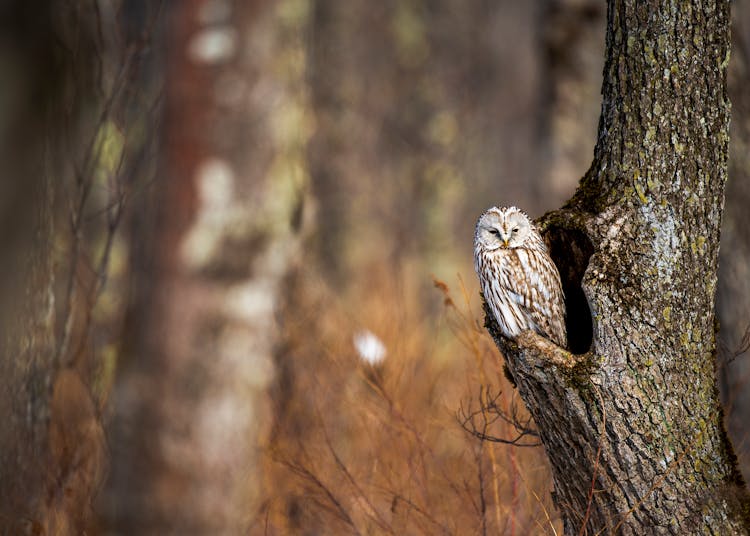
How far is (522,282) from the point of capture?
11.9 feet

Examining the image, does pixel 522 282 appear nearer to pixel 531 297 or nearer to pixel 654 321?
pixel 531 297

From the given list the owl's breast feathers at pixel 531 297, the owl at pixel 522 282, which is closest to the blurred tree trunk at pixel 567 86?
the owl at pixel 522 282

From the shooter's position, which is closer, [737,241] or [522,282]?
[522,282]

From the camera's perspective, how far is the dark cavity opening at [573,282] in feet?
11.1

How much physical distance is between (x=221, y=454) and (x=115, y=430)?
0.49m

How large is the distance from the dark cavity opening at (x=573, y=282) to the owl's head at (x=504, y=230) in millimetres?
120

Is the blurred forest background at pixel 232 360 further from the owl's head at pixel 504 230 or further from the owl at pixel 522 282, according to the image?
the owl's head at pixel 504 230

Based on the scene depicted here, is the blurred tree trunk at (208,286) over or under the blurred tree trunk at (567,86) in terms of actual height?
under

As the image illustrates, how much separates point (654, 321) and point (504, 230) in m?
1.02

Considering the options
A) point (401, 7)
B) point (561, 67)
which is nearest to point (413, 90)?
point (401, 7)

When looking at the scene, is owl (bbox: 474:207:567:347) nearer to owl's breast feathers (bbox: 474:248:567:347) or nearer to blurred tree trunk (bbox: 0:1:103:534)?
owl's breast feathers (bbox: 474:248:567:347)

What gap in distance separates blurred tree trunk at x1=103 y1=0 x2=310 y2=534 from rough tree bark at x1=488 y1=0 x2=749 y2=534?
151cm

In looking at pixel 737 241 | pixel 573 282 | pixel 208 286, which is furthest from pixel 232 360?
pixel 737 241

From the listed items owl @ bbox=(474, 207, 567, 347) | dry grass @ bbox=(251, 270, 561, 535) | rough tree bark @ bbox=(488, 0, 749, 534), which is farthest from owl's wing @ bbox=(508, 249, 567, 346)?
rough tree bark @ bbox=(488, 0, 749, 534)
